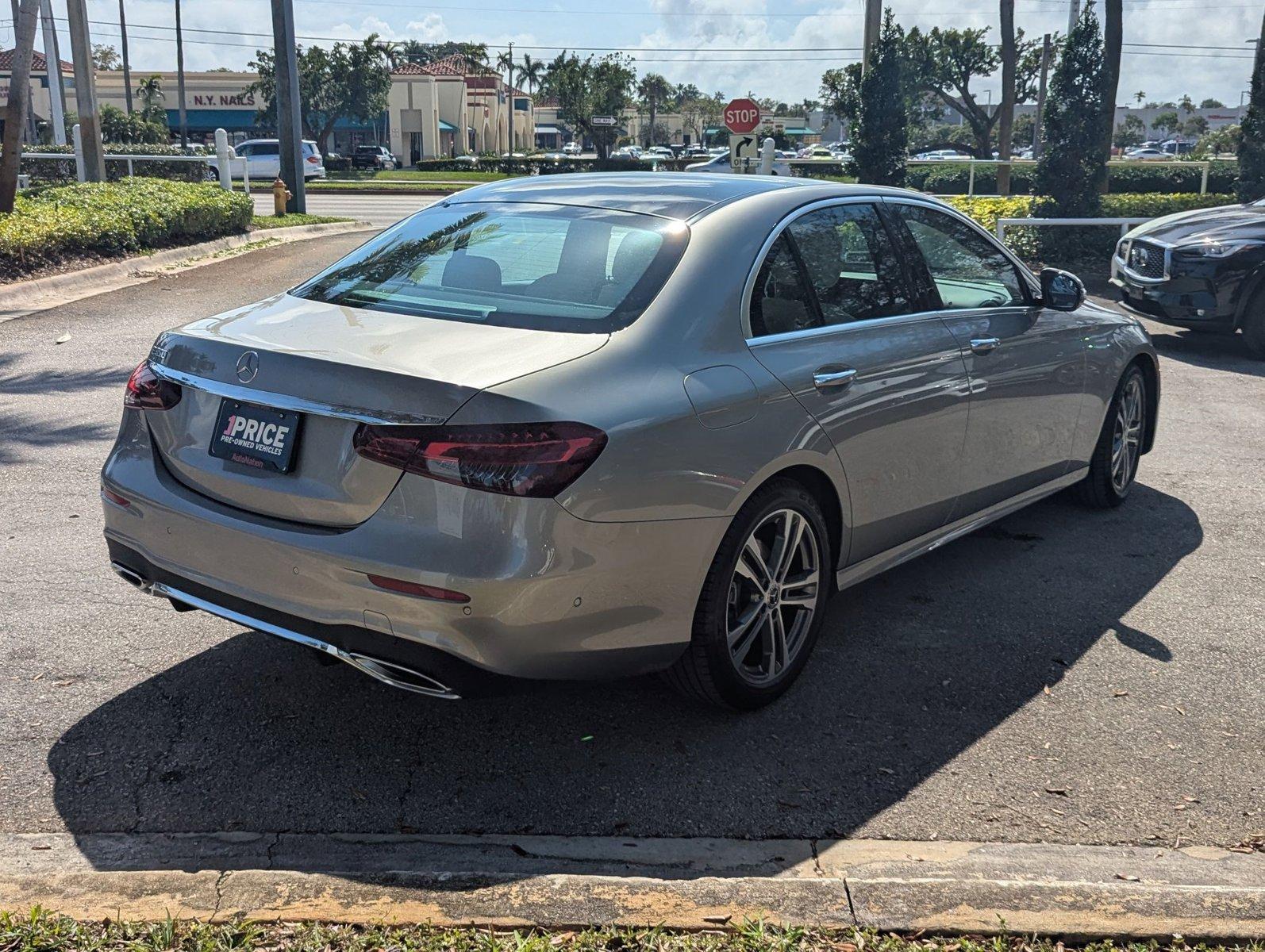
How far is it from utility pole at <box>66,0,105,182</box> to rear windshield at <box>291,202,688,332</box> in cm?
1950

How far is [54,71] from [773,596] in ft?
85.3

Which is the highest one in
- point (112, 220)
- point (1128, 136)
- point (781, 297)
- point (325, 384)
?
point (1128, 136)

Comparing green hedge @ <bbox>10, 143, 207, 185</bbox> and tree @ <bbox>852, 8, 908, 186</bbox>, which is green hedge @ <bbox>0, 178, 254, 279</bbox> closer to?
green hedge @ <bbox>10, 143, 207, 185</bbox>

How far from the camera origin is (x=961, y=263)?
524cm

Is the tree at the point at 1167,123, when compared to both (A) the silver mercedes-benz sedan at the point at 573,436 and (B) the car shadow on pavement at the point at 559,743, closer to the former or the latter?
(A) the silver mercedes-benz sedan at the point at 573,436

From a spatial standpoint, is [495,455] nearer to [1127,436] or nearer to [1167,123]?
[1127,436]

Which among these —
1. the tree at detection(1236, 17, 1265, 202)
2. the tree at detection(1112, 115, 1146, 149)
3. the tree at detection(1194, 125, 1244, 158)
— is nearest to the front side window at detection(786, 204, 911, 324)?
the tree at detection(1236, 17, 1265, 202)

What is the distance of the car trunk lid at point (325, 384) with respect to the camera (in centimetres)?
332

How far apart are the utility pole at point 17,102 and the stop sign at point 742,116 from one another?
9011mm

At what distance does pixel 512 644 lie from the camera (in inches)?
130

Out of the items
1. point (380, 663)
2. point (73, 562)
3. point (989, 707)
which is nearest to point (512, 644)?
point (380, 663)

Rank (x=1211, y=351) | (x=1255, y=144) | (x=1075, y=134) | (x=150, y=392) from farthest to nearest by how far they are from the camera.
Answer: (x=1255, y=144) < (x=1075, y=134) < (x=1211, y=351) < (x=150, y=392)

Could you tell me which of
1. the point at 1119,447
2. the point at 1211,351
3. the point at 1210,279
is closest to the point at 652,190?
the point at 1119,447

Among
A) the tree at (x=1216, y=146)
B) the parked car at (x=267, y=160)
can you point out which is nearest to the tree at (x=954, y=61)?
the tree at (x=1216, y=146)
